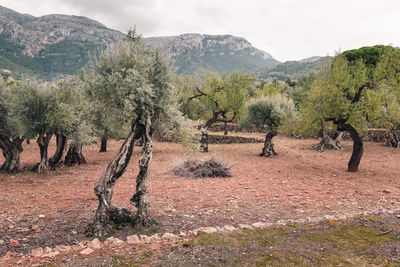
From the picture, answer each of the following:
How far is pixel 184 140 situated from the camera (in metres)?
8.77

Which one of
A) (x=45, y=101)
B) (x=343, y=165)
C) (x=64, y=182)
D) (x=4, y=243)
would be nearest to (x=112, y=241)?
(x=4, y=243)

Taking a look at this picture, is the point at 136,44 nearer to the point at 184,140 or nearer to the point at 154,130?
the point at 154,130

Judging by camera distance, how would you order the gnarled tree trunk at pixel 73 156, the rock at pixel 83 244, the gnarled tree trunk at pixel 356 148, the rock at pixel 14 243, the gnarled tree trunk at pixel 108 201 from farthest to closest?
the gnarled tree trunk at pixel 73 156 → the gnarled tree trunk at pixel 356 148 → the gnarled tree trunk at pixel 108 201 → the rock at pixel 14 243 → the rock at pixel 83 244

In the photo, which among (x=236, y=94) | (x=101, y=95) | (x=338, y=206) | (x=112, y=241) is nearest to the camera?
(x=112, y=241)

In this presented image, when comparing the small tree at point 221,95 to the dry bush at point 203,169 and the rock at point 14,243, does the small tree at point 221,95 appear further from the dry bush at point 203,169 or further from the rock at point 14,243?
the rock at point 14,243

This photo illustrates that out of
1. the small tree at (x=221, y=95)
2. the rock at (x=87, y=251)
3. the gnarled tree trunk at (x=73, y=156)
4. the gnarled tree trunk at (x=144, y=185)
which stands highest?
the small tree at (x=221, y=95)

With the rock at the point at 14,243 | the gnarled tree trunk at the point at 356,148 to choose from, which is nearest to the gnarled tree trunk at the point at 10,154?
the rock at the point at 14,243

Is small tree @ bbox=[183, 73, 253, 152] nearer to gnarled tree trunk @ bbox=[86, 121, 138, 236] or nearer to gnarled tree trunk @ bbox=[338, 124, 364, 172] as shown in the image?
gnarled tree trunk @ bbox=[338, 124, 364, 172]

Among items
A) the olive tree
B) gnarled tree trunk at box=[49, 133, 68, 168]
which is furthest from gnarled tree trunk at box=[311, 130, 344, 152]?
gnarled tree trunk at box=[49, 133, 68, 168]

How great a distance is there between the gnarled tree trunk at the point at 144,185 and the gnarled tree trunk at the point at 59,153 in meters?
13.1

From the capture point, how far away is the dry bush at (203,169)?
14.8m

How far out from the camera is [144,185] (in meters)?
7.31

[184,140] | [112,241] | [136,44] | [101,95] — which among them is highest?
[136,44]

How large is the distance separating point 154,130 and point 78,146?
13.3 meters
